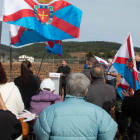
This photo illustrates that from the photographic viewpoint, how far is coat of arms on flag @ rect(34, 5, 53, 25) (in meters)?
3.46

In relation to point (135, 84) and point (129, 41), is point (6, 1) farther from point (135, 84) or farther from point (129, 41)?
point (135, 84)

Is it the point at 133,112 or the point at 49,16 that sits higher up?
the point at 49,16

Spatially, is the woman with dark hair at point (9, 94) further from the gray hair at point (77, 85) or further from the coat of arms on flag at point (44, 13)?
the coat of arms on flag at point (44, 13)

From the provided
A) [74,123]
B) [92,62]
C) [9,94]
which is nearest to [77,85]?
[74,123]

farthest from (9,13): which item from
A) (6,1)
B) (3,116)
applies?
(3,116)

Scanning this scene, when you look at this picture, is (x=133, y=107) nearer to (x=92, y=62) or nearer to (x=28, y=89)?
(x=28, y=89)

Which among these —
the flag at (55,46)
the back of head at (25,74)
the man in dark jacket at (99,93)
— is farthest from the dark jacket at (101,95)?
the flag at (55,46)

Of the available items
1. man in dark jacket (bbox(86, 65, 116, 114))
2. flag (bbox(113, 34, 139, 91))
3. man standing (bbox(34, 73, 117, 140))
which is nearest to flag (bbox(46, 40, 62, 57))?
flag (bbox(113, 34, 139, 91))

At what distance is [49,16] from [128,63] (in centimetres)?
200

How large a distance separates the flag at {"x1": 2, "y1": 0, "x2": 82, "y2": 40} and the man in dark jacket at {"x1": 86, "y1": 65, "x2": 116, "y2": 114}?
1274 mm

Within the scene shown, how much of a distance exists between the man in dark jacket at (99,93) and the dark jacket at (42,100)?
59 centimetres

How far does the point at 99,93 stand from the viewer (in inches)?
99.7

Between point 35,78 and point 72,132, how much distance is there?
1.86 metres

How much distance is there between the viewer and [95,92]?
2533 millimetres
